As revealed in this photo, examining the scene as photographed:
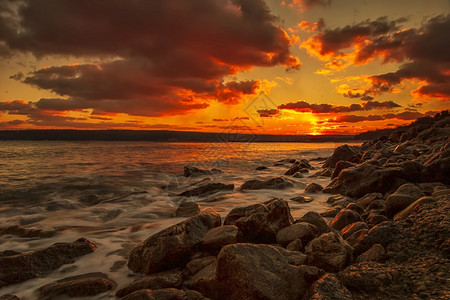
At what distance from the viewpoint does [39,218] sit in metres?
6.75

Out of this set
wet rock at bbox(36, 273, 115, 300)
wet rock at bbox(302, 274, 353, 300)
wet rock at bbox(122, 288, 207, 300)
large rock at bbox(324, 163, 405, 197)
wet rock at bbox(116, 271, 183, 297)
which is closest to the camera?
wet rock at bbox(302, 274, 353, 300)

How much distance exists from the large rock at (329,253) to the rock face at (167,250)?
1569mm

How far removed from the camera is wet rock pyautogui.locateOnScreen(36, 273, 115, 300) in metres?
2.97

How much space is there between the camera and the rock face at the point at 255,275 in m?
2.35

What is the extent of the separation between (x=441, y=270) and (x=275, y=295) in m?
1.48

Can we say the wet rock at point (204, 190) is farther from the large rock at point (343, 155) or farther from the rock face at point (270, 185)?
the large rock at point (343, 155)

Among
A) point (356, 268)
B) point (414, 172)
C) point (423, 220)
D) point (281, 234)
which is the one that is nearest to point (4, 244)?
point (281, 234)

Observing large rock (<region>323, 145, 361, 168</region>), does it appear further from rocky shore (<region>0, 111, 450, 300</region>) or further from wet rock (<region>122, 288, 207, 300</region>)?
wet rock (<region>122, 288, 207, 300</region>)

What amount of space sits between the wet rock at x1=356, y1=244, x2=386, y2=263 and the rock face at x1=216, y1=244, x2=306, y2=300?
2.74ft

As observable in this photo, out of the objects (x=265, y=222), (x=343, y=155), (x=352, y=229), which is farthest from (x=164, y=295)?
(x=343, y=155)

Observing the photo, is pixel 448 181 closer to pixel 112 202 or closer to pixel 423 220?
pixel 423 220

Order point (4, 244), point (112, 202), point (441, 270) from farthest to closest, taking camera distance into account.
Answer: point (112, 202) < point (4, 244) < point (441, 270)

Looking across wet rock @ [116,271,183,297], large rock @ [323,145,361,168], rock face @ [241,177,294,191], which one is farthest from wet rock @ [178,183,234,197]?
large rock @ [323,145,361,168]

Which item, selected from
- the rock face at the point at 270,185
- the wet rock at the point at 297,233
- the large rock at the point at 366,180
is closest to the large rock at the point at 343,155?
the rock face at the point at 270,185
